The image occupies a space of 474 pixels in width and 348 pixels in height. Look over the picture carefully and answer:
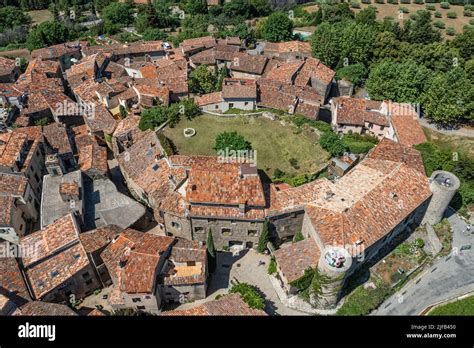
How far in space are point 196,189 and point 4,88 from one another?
202ft

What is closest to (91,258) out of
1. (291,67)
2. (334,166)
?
(334,166)

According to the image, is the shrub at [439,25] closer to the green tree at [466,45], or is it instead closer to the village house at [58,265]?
the green tree at [466,45]

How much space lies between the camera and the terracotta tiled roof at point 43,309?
41719mm

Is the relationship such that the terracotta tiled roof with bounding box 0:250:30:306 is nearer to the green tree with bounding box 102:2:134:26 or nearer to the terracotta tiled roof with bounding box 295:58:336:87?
the terracotta tiled roof with bounding box 295:58:336:87

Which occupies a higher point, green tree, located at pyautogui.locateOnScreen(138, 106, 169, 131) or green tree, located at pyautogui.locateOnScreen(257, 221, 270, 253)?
green tree, located at pyautogui.locateOnScreen(138, 106, 169, 131)

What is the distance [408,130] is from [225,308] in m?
51.5

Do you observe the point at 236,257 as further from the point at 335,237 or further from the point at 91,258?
the point at 91,258

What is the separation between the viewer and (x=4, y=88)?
82250 millimetres

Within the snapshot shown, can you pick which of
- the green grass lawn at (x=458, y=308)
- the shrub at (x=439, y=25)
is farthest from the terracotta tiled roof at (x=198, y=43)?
the green grass lawn at (x=458, y=308)

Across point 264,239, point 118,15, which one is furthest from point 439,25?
point 264,239

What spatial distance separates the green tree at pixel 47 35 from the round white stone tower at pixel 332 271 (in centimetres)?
11747

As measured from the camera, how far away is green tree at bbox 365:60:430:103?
77062mm

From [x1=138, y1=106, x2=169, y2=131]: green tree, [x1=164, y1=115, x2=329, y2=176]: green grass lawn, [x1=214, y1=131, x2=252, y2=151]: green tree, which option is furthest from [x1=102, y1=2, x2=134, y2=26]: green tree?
[x1=214, y1=131, x2=252, y2=151]: green tree

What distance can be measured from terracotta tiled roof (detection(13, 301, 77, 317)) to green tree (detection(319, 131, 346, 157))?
4841 centimetres
